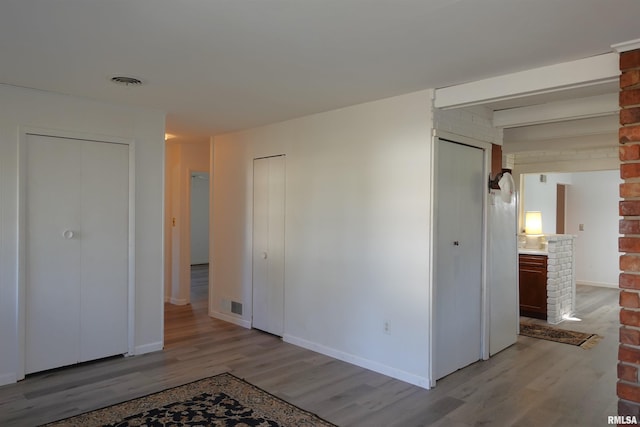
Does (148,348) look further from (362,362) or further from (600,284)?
(600,284)

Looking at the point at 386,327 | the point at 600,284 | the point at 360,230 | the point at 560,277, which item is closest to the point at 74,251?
the point at 360,230

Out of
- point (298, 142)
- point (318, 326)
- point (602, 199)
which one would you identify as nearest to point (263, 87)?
point (298, 142)

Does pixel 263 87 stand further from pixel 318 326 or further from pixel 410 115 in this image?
pixel 318 326

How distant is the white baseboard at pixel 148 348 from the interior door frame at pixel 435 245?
8.33 feet

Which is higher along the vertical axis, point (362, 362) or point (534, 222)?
point (534, 222)

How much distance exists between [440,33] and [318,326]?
2.89 m

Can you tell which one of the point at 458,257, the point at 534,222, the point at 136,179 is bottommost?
the point at 458,257

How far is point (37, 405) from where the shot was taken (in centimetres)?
299

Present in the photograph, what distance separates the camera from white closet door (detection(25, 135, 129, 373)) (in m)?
3.51

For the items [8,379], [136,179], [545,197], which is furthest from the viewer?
[545,197]

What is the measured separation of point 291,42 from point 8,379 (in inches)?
129

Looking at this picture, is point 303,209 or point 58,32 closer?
point 58,32

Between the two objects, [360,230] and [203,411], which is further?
[360,230]

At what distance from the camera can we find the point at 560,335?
489 cm
